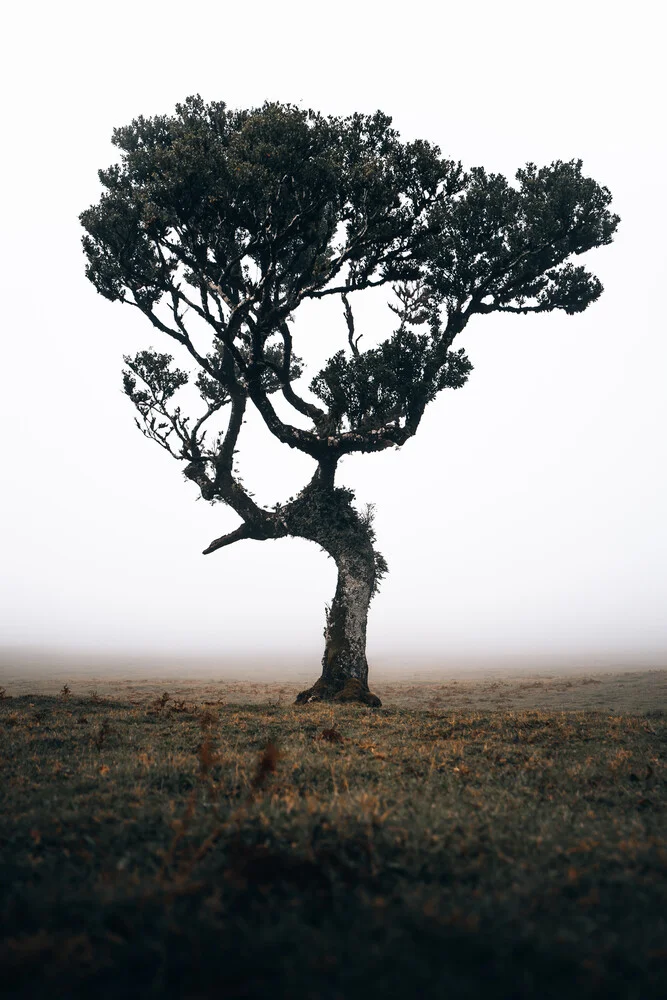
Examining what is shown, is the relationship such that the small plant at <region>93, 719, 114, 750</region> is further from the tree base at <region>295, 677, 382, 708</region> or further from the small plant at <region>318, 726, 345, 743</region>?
the tree base at <region>295, 677, 382, 708</region>

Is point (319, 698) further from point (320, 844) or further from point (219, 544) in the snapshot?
point (320, 844)

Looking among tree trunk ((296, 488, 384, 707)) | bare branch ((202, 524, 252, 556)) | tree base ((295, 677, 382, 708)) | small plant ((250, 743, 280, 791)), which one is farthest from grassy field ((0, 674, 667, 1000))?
bare branch ((202, 524, 252, 556))

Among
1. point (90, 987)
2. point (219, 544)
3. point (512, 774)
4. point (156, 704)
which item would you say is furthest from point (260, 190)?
point (90, 987)

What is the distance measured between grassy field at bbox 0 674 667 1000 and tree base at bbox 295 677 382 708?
11.4 metres

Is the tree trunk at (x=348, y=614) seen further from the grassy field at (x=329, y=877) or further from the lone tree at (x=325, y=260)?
the grassy field at (x=329, y=877)

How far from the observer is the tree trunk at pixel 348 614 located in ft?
75.2

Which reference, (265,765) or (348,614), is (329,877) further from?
(348,614)

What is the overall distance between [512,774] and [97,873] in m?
7.63

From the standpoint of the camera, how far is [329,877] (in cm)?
519

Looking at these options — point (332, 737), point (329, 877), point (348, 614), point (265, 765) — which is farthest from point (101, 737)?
point (348, 614)

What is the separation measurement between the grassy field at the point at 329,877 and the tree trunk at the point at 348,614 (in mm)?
12331

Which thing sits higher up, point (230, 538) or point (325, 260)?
point (325, 260)

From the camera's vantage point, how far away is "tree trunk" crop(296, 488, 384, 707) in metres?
22.9

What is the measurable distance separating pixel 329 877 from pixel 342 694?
17617 mm
